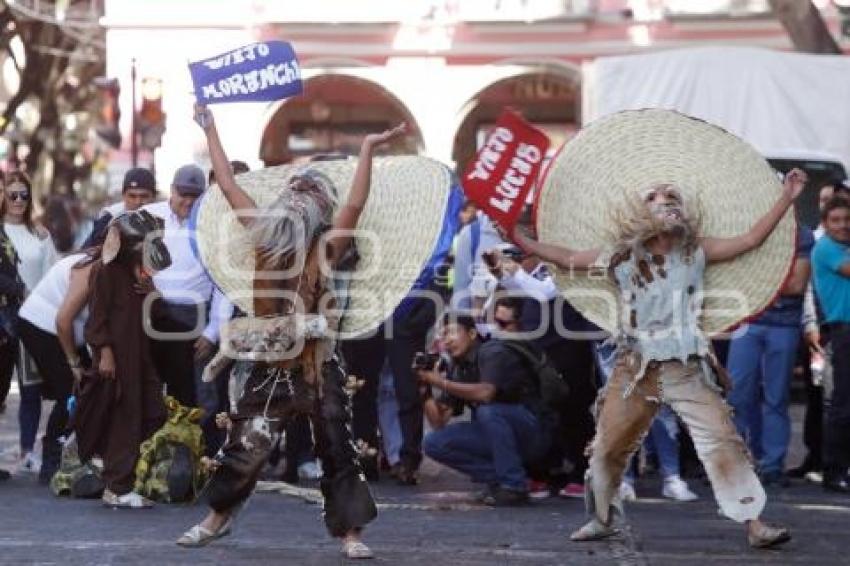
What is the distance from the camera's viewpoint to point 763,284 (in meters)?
10.0

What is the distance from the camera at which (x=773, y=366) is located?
41.7 feet

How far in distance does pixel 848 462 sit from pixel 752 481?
310 centimetres

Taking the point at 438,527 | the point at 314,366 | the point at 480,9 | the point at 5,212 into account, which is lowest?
the point at 438,527

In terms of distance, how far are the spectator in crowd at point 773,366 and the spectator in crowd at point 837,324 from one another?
6.6 inches

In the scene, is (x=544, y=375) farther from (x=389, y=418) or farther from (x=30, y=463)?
(x=30, y=463)

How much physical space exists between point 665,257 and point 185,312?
11.4 ft

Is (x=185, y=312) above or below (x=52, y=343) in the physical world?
above

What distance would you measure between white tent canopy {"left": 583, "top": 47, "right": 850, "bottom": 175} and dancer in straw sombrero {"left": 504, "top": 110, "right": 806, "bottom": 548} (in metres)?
9.10

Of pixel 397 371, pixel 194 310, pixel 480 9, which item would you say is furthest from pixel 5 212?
pixel 480 9

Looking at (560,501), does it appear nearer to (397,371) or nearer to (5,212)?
(397,371)

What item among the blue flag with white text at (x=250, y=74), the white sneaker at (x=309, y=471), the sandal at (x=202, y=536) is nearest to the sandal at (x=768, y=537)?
the sandal at (x=202, y=536)

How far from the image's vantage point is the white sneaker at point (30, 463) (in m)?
13.3

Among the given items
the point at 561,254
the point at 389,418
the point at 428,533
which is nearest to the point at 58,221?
the point at 389,418

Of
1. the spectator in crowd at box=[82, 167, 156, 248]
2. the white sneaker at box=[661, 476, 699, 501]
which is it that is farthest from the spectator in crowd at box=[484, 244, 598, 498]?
the spectator in crowd at box=[82, 167, 156, 248]
